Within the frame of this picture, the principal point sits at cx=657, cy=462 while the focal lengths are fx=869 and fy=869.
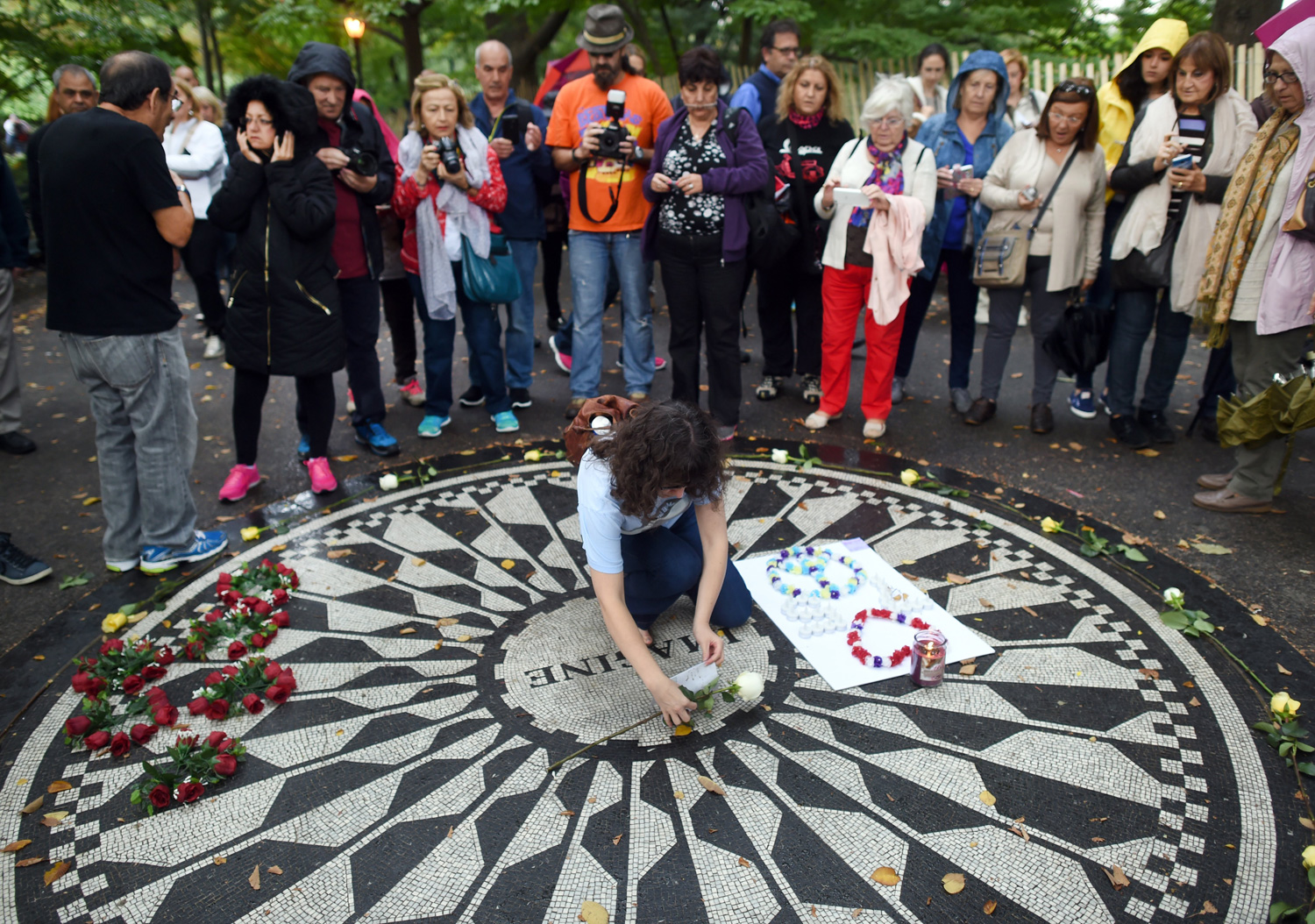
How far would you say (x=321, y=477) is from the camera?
198 inches

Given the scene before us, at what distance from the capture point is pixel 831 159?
5660 mm

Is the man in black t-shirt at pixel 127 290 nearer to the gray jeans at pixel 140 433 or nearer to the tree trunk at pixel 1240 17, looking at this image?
the gray jeans at pixel 140 433

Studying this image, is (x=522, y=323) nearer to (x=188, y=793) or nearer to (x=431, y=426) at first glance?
(x=431, y=426)

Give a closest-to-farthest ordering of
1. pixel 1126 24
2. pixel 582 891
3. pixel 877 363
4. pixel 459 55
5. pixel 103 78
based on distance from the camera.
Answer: pixel 582 891, pixel 103 78, pixel 877 363, pixel 1126 24, pixel 459 55

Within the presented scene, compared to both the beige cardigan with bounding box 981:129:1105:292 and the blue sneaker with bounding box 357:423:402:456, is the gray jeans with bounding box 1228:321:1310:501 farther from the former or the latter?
the blue sneaker with bounding box 357:423:402:456

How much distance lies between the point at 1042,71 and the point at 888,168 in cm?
633

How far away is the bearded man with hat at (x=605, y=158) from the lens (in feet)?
17.9

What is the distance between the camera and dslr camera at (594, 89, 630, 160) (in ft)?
17.6

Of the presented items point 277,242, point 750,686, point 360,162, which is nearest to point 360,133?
point 360,162

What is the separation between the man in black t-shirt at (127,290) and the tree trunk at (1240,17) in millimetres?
8712

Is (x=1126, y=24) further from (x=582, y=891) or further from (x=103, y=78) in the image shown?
(x=582, y=891)

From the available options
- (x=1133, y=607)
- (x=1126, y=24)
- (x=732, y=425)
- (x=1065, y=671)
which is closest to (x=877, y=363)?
(x=732, y=425)

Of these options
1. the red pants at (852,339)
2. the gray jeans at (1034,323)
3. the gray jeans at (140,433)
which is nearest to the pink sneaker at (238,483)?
the gray jeans at (140,433)

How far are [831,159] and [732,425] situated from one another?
1.84 metres
